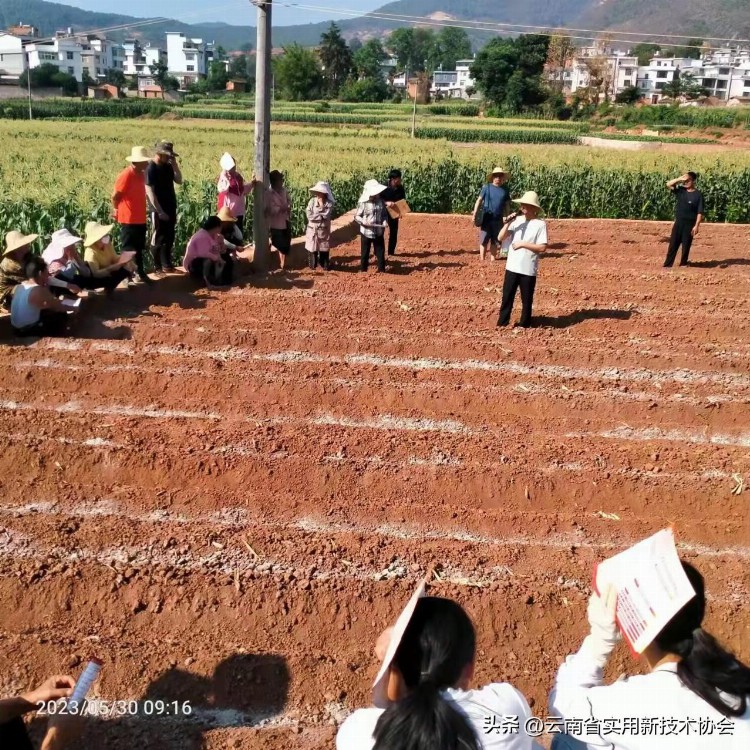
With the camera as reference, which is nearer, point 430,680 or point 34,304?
point 430,680

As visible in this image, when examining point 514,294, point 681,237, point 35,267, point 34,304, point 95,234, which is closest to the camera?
point 35,267

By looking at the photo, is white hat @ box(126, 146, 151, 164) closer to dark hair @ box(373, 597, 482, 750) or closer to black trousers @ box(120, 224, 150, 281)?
black trousers @ box(120, 224, 150, 281)

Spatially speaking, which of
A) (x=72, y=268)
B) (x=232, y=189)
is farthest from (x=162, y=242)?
(x=72, y=268)

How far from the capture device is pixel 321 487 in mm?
5301

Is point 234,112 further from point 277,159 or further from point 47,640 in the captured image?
point 47,640

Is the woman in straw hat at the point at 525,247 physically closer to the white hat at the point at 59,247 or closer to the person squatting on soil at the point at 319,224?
the person squatting on soil at the point at 319,224

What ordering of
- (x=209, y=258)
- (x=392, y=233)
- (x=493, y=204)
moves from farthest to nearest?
(x=392, y=233), (x=493, y=204), (x=209, y=258)

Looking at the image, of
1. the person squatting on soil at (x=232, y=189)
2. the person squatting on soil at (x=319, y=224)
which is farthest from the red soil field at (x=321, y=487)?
the person squatting on soil at (x=319, y=224)

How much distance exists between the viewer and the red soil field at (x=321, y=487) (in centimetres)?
384

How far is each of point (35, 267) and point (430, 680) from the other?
6.20 metres

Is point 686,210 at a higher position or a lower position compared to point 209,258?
higher

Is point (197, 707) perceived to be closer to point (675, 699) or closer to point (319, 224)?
point (675, 699)

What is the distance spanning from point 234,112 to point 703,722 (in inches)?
2141

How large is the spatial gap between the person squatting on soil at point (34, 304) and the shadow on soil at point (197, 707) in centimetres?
452
